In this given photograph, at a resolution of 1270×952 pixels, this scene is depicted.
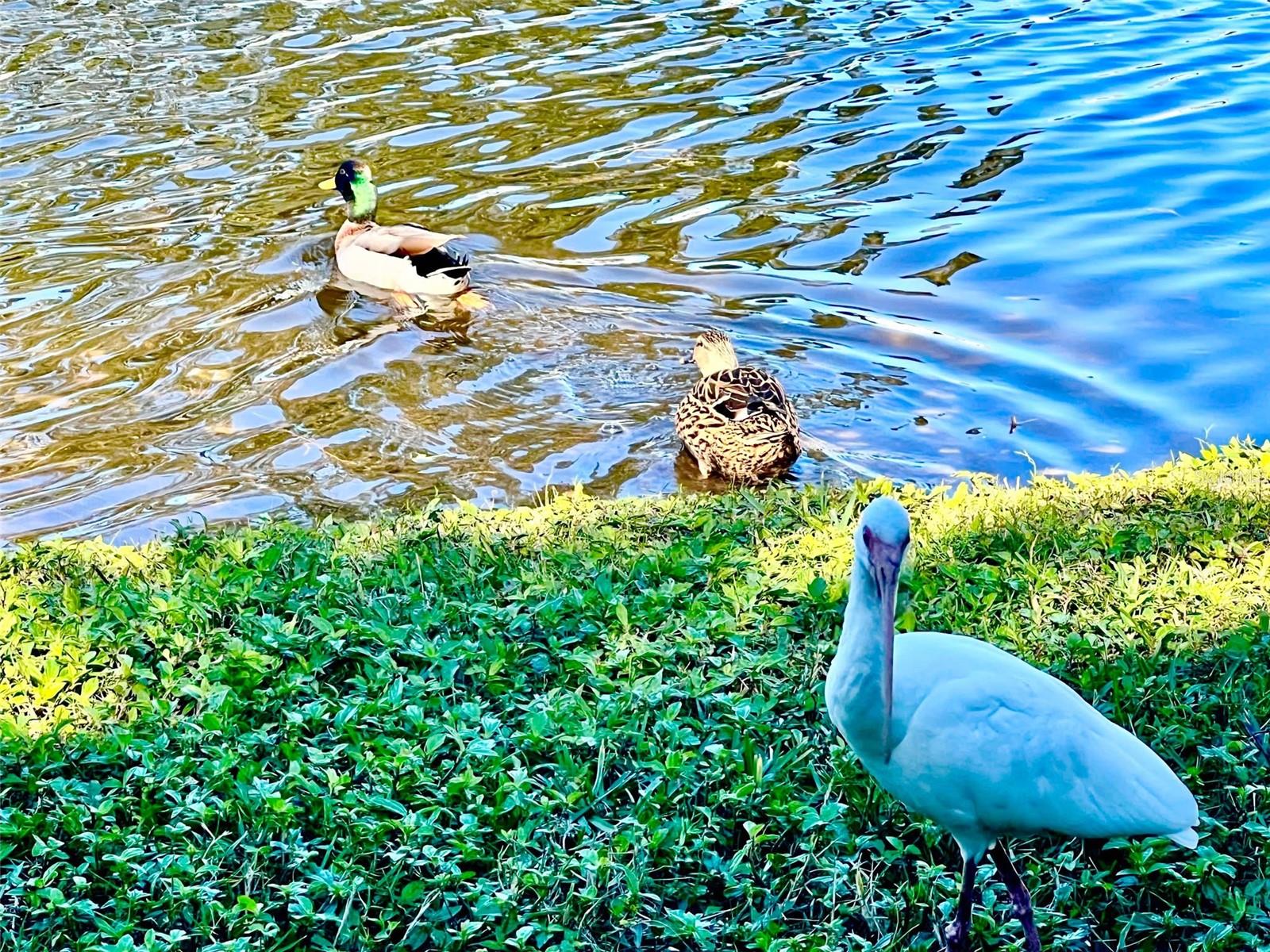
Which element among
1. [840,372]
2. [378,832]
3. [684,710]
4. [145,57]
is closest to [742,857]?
[684,710]

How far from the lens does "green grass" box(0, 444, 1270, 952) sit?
373cm

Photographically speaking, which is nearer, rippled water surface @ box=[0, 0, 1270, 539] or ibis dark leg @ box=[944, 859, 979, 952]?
ibis dark leg @ box=[944, 859, 979, 952]

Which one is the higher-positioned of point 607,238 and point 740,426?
point 607,238

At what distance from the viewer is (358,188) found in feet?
35.6

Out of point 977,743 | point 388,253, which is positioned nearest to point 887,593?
point 977,743

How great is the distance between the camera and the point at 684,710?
4.50 metres

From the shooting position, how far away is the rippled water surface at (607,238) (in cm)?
789

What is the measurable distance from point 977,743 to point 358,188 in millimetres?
8626

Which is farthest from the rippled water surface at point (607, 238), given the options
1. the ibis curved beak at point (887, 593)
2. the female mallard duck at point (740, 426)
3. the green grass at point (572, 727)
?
the ibis curved beak at point (887, 593)

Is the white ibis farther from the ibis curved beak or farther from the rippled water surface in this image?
the rippled water surface

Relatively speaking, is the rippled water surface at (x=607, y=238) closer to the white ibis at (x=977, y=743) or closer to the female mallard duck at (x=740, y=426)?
the female mallard duck at (x=740, y=426)

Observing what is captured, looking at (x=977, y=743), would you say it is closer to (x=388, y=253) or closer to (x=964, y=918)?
(x=964, y=918)

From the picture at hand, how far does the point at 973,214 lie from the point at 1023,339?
2113 millimetres

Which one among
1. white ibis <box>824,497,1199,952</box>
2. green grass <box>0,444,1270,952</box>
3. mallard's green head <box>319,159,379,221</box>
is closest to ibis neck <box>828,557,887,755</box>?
white ibis <box>824,497,1199,952</box>
